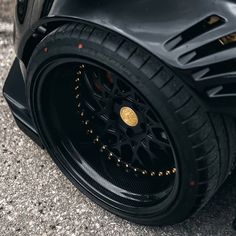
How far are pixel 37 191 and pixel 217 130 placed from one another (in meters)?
1.03

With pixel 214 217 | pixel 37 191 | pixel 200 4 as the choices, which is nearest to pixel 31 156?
pixel 37 191

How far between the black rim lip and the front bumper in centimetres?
16

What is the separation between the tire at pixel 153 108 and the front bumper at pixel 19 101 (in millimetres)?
215

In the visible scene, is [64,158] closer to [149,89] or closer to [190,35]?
[149,89]

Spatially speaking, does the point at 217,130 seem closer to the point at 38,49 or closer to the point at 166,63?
the point at 166,63

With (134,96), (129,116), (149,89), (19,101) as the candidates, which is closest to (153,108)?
(149,89)

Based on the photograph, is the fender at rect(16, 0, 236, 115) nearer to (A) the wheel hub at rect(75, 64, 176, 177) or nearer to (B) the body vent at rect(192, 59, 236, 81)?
(B) the body vent at rect(192, 59, 236, 81)

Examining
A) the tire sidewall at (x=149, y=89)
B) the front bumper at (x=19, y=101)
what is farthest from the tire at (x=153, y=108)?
the front bumper at (x=19, y=101)

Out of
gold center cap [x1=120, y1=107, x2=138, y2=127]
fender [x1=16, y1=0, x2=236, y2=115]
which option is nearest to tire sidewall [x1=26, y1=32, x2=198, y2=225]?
fender [x1=16, y1=0, x2=236, y2=115]

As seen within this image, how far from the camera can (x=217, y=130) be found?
1.78m

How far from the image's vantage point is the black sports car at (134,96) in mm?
1660

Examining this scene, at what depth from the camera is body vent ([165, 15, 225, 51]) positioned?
1.65m

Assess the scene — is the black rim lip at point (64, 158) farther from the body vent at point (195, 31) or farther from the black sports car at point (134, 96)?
the body vent at point (195, 31)

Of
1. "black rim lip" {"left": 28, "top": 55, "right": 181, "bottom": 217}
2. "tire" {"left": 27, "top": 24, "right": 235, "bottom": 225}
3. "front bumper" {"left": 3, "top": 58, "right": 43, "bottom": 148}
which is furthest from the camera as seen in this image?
"front bumper" {"left": 3, "top": 58, "right": 43, "bottom": 148}
